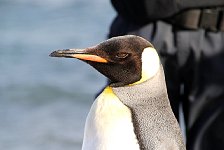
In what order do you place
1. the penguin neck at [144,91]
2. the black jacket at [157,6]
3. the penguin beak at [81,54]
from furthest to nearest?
the black jacket at [157,6], the penguin neck at [144,91], the penguin beak at [81,54]

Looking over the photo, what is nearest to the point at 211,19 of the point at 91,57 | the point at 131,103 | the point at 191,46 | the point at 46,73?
the point at 191,46

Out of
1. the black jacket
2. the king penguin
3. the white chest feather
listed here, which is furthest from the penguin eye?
the black jacket

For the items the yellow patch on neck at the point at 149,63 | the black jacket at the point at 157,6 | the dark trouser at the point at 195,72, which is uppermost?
the yellow patch on neck at the point at 149,63

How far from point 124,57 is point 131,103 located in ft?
0.51

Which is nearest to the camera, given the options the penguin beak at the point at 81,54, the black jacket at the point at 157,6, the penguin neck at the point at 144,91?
the penguin beak at the point at 81,54

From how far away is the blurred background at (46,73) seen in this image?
20.1ft

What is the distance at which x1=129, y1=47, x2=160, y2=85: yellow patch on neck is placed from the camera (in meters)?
2.50

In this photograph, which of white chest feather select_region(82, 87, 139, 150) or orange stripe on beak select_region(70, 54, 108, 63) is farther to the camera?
white chest feather select_region(82, 87, 139, 150)

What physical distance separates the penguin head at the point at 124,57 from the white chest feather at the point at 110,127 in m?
0.10

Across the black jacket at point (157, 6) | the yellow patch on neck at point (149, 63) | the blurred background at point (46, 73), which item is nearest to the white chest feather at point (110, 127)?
the yellow patch on neck at point (149, 63)

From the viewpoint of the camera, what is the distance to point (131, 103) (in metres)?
2.60

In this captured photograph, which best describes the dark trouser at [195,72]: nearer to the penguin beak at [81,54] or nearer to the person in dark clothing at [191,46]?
the person in dark clothing at [191,46]

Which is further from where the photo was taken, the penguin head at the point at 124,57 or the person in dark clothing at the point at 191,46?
the person in dark clothing at the point at 191,46

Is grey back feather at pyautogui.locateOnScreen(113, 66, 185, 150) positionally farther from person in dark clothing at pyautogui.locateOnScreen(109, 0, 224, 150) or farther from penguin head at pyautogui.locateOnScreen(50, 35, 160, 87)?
person in dark clothing at pyautogui.locateOnScreen(109, 0, 224, 150)
